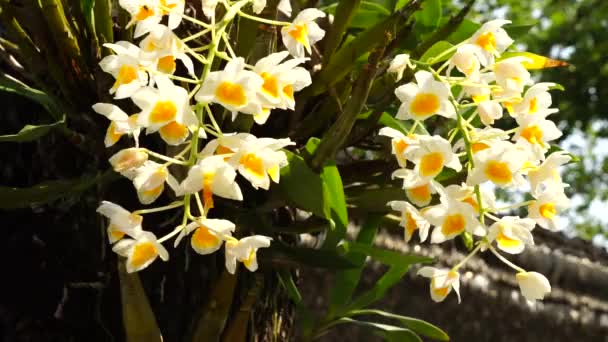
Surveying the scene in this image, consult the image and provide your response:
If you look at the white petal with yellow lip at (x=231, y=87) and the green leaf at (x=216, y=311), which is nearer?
the white petal with yellow lip at (x=231, y=87)

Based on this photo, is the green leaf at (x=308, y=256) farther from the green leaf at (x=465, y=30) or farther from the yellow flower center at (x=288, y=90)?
the green leaf at (x=465, y=30)

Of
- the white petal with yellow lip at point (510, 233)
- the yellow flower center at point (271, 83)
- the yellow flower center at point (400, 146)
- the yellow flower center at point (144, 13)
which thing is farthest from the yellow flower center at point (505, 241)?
Result: the yellow flower center at point (144, 13)

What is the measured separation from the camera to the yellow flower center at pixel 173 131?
1.88 feet

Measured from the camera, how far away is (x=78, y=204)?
818 millimetres

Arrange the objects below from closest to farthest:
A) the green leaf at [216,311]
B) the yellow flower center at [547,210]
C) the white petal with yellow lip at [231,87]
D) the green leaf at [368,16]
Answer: the white petal with yellow lip at [231,87] < the yellow flower center at [547,210] < the green leaf at [216,311] < the green leaf at [368,16]

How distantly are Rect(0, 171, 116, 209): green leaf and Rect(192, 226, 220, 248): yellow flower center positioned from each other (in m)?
0.17

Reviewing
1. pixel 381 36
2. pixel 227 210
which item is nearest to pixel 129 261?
pixel 227 210

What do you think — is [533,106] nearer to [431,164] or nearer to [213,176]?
[431,164]

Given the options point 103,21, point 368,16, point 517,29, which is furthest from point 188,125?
point 517,29

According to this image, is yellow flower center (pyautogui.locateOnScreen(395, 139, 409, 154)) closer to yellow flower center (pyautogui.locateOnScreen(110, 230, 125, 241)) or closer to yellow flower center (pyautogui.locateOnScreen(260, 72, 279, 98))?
yellow flower center (pyautogui.locateOnScreen(260, 72, 279, 98))

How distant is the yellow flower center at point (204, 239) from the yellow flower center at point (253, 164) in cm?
5

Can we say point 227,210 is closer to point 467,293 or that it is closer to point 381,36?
point 381,36

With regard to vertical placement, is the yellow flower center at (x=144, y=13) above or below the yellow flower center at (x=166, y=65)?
above

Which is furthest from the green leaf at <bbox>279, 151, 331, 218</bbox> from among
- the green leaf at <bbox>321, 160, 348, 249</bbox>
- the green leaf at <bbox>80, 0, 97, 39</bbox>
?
the green leaf at <bbox>80, 0, 97, 39</bbox>
